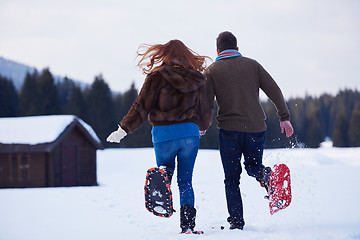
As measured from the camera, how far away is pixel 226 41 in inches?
180

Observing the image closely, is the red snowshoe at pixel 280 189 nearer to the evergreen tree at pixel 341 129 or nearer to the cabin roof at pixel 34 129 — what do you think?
the cabin roof at pixel 34 129

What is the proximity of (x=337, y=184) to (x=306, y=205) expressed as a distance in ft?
10.1

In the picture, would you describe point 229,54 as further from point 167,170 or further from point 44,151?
point 44,151

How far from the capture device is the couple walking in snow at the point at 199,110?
163 inches

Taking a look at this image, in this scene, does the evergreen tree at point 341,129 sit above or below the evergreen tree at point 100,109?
below

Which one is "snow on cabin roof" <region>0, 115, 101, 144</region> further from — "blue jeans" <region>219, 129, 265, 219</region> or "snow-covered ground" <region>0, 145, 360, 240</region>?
"blue jeans" <region>219, 129, 265, 219</region>

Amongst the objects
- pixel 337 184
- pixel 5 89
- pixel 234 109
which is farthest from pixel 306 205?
pixel 5 89

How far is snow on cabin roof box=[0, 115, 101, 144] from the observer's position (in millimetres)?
18766

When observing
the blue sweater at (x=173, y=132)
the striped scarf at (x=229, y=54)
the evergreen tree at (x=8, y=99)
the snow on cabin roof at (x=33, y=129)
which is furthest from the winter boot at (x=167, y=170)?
the evergreen tree at (x=8, y=99)

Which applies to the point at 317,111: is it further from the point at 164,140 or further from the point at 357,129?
the point at 164,140

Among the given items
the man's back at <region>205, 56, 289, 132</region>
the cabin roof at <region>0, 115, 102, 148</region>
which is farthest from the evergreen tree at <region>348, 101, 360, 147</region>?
the man's back at <region>205, 56, 289, 132</region>

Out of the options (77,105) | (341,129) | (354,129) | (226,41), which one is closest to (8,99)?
(77,105)

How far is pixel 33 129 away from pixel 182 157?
653 inches

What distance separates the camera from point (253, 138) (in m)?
4.41
